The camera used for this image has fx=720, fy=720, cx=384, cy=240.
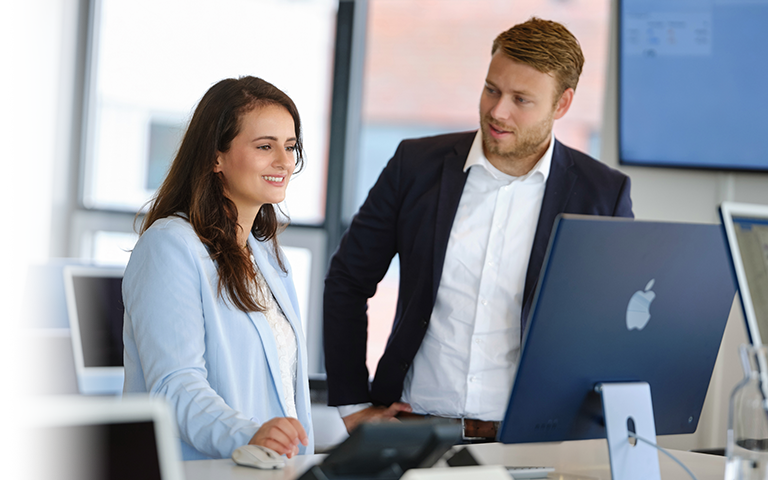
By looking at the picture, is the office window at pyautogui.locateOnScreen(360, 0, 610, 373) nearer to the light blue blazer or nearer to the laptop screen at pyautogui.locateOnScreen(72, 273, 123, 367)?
the laptop screen at pyautogui.locateOnScreen(72, 273, 123, 367)

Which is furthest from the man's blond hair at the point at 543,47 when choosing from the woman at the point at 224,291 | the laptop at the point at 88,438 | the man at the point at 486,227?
the laptop at the point at 88,438

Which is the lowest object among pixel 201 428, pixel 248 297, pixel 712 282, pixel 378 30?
pixel 201 428

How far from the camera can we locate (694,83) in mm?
2545

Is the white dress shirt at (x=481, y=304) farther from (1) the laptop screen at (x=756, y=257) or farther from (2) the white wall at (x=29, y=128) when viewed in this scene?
(2) the white wall at (x=29, y=128)

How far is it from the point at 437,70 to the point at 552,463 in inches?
109

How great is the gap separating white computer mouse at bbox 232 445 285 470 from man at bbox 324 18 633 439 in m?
0.71

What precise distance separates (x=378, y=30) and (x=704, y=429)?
2.52m

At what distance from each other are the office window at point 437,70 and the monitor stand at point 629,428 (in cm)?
262

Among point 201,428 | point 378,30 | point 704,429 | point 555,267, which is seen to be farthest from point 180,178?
point 378,30

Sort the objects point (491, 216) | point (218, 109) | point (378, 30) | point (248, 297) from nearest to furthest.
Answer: point (248, 297)
point (218, 109)
point (491, 216)
point (378, 30)

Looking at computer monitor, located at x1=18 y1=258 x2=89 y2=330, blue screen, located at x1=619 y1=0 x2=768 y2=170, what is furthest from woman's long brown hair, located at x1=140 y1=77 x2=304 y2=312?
blue screen, located at x1=619 y1=0 x2=768 y2=170

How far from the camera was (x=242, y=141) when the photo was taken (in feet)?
5.28

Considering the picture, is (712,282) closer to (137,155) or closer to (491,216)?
(491,216)

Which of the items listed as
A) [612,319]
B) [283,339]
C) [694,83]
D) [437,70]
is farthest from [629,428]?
[437,70]
